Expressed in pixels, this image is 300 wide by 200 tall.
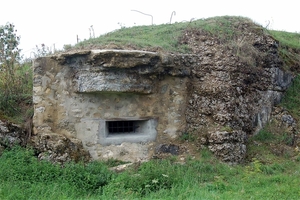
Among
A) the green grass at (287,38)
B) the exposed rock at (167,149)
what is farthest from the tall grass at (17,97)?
the green grass at (287,38)

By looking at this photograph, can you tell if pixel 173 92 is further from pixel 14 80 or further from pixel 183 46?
pixel 14 80

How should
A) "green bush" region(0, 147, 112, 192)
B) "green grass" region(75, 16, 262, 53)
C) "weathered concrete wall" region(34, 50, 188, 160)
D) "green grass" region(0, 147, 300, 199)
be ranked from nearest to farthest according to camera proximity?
"green grass" region(0, 147, 300, 199) → "green bush" region(0, 147, 112, 192) → "weathered concrete wall" region(34, 50, 188, 160) → "green grass" region(75, 16, 262, 53)

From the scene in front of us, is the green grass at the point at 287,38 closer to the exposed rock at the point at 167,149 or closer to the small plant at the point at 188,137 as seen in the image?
the small plant at the point at 188,137

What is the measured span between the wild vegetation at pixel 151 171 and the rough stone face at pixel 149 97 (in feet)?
1.41

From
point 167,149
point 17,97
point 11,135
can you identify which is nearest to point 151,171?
point 167,149

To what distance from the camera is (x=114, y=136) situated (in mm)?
7844

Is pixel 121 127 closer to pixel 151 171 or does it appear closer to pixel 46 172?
pixel 151 171

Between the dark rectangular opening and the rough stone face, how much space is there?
154 mm

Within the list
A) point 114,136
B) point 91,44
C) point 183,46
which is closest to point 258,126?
point 183,46

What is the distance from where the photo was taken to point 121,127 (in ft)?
27.0

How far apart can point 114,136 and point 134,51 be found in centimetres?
192

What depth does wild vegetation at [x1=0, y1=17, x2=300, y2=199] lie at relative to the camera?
5.64m

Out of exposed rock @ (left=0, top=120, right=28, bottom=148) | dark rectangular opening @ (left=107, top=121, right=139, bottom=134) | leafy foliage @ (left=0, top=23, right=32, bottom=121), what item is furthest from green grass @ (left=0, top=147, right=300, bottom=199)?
leafy foliage @ (left=0, top=23, right=32, bottom=121)

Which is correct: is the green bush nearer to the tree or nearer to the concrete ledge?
the concrete ledge
